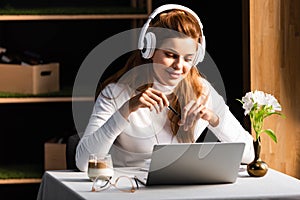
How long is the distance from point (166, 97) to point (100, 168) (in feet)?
1.48

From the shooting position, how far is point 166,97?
293 cm

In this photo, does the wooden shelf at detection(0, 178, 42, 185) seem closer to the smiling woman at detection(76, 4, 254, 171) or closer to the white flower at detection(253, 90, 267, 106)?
the smiling woman at detection(76, 4, 254, 171)

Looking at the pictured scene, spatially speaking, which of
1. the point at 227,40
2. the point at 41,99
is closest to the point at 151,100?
the point at 227,40

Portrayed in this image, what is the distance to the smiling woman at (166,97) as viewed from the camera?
287cm

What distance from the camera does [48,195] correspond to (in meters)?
2.87

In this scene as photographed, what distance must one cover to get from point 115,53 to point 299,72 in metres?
1.36

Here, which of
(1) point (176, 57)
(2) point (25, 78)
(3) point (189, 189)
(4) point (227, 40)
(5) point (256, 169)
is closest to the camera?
(3) point (189, 189)

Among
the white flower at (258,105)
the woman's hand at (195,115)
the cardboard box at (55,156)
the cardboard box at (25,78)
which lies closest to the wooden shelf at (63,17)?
the cardboard box at (25,78)

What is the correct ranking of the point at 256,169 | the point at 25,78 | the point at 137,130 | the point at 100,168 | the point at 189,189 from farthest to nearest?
1. the point at 25,78
2. the point at 137,130
3. the point at 256,169
4. the point at 100,168
5. the point at 189,189

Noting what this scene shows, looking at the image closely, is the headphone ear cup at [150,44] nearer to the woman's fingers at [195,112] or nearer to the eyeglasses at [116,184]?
the woman's fingers at [195,112]

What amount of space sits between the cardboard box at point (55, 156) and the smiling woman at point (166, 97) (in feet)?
4.19

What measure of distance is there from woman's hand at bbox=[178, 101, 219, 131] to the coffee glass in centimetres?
36

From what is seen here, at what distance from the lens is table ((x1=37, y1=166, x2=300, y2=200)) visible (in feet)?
7.89

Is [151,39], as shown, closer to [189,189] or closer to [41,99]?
[189,189]
